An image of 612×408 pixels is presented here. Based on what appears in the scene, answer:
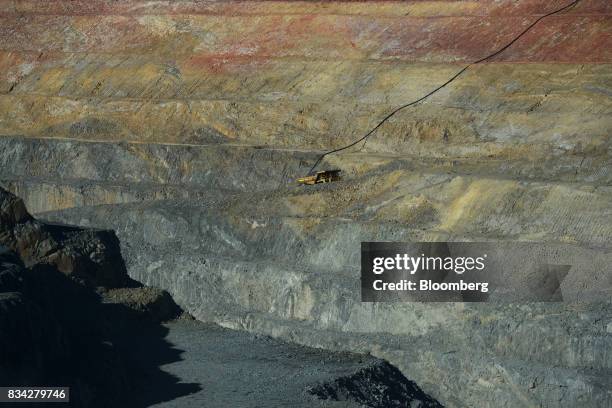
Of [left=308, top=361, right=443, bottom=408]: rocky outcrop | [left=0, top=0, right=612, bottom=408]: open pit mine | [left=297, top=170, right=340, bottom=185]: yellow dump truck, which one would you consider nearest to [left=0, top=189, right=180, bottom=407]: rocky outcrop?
[left=0, top=0, right=612, bottom=408]: open pit mine

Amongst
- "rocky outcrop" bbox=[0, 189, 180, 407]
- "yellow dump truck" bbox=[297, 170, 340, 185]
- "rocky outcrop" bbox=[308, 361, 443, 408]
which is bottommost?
"rocky outcrop" bbox=[308, 361, 443, 408]

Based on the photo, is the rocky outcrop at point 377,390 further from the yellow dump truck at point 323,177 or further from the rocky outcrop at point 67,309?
the yellow dump truck at point 323,177

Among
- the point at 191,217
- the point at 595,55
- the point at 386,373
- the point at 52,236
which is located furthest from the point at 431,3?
the point at 386,373

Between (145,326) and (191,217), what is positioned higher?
(191,217)

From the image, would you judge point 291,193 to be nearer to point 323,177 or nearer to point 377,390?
point 323,177

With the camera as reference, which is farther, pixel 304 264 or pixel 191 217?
pixel 191 217

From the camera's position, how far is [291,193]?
43.1 meters

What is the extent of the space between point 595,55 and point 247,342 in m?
15.9

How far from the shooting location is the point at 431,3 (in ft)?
174

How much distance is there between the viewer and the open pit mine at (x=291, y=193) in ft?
111

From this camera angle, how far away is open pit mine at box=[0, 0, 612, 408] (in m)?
33.8

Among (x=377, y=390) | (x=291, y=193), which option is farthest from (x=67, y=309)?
(x=377, y=390)

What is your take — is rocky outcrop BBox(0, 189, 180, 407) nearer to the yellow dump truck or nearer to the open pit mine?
the open pit mine

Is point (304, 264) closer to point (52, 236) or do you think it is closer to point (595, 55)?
point (52, 236)
